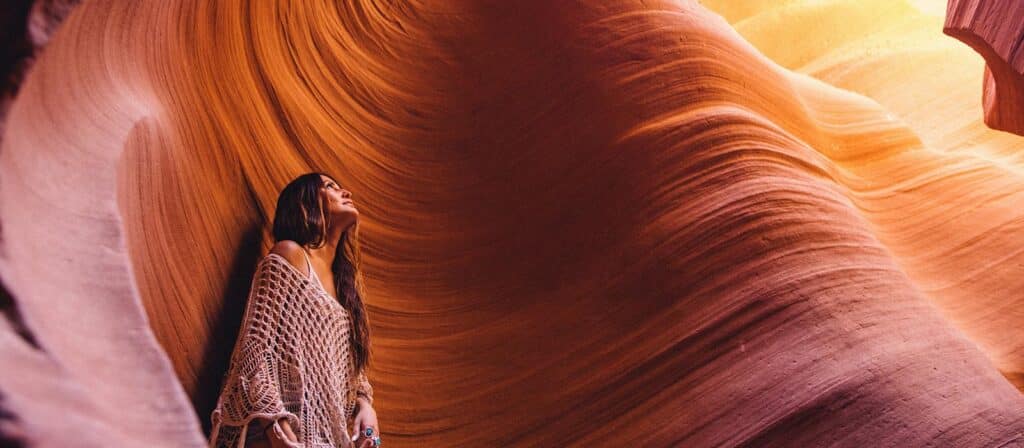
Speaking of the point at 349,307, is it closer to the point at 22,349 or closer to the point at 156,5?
the point at 156,5

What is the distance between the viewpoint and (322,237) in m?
2.87

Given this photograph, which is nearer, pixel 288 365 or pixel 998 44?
pixel 288 365

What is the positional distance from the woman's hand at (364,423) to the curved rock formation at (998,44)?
2.45 metres

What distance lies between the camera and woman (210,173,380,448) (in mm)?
2410

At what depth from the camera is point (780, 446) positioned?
3.01 meters

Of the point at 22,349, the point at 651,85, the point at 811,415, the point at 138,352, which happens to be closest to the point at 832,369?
the point at 811,415

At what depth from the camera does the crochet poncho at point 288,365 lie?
2.41 m

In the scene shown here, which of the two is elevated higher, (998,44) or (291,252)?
(998,44)

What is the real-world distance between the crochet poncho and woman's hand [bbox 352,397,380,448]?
0.03 metres

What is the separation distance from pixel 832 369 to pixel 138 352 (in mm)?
2498

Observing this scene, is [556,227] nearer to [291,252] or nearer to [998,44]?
[291,252]

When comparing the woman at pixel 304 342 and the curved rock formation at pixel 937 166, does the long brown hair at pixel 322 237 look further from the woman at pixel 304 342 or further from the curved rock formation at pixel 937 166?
the curved rock formation at pixel 937 166

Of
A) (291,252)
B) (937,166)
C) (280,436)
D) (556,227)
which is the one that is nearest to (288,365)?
(280,436)

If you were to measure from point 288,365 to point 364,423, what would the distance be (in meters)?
0.39
